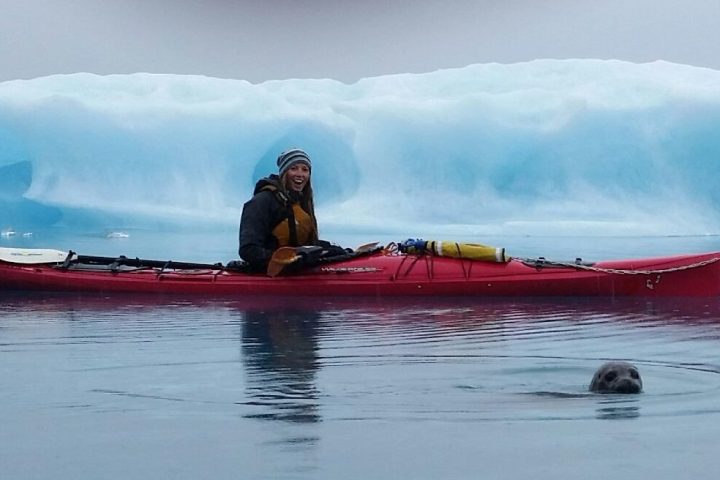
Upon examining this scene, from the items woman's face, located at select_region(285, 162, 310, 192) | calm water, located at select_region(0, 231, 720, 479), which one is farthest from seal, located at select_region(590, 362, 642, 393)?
woman's face, located at select_region(285, 162, 310, 192)

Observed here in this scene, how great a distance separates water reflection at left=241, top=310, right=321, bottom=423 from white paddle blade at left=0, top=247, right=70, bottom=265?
145 cm

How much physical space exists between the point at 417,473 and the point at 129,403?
89 cm

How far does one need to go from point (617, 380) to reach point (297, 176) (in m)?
2.71

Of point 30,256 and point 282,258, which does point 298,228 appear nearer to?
point 282,258

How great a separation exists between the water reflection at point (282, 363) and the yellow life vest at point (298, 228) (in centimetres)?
50

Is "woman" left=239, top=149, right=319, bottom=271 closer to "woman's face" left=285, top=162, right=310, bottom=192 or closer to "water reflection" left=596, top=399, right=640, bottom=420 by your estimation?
"woman's face" left=285, top=162, right=310, bottom=192

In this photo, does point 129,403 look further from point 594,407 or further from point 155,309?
point 155,309

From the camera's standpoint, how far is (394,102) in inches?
470

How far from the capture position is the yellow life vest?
17.3 feet

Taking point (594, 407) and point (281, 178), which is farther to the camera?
point (281, 178)

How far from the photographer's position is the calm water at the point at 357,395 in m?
2.16

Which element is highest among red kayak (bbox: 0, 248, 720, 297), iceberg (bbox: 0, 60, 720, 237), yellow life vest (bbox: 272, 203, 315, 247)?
iceberg (bbox: 0, 60, 720, 237)

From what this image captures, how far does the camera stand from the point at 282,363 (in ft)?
11.1

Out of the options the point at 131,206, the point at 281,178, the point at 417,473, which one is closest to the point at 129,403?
the point at 417,473
